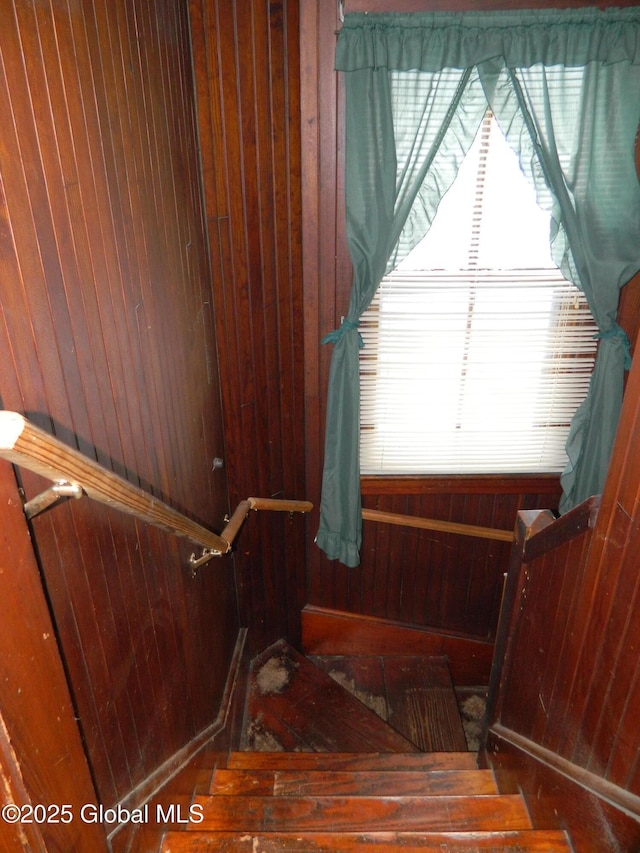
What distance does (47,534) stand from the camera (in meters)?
1.05

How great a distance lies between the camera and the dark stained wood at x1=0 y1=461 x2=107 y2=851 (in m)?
0.86

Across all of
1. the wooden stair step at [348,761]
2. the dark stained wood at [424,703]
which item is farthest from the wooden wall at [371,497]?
the wooden stair step at [348,761]

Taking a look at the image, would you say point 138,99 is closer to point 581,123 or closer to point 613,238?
point 581,123

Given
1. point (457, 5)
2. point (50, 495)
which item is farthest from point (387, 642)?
point (457, 5)

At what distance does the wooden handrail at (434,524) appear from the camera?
2875 mm

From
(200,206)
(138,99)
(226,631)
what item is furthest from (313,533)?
(138,99)

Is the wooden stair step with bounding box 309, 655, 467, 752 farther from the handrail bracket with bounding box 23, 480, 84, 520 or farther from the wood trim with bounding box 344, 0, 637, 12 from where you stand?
the wood trim with bounding box 344, 0, 637, 12

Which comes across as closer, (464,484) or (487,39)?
(487,39)

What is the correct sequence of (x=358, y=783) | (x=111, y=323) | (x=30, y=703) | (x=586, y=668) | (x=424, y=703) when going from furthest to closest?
(x=424, y=703), (x=358, y=783), (x=586, y=668), (x=111, y=323), (x=30, y=703)

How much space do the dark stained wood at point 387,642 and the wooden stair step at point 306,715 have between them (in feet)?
0.77

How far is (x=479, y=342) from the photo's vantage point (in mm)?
2576

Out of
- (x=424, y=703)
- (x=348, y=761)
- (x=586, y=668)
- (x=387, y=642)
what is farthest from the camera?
(x=387, y=642)

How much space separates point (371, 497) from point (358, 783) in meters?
1.24

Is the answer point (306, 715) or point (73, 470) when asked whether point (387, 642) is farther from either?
point (73, 470)
